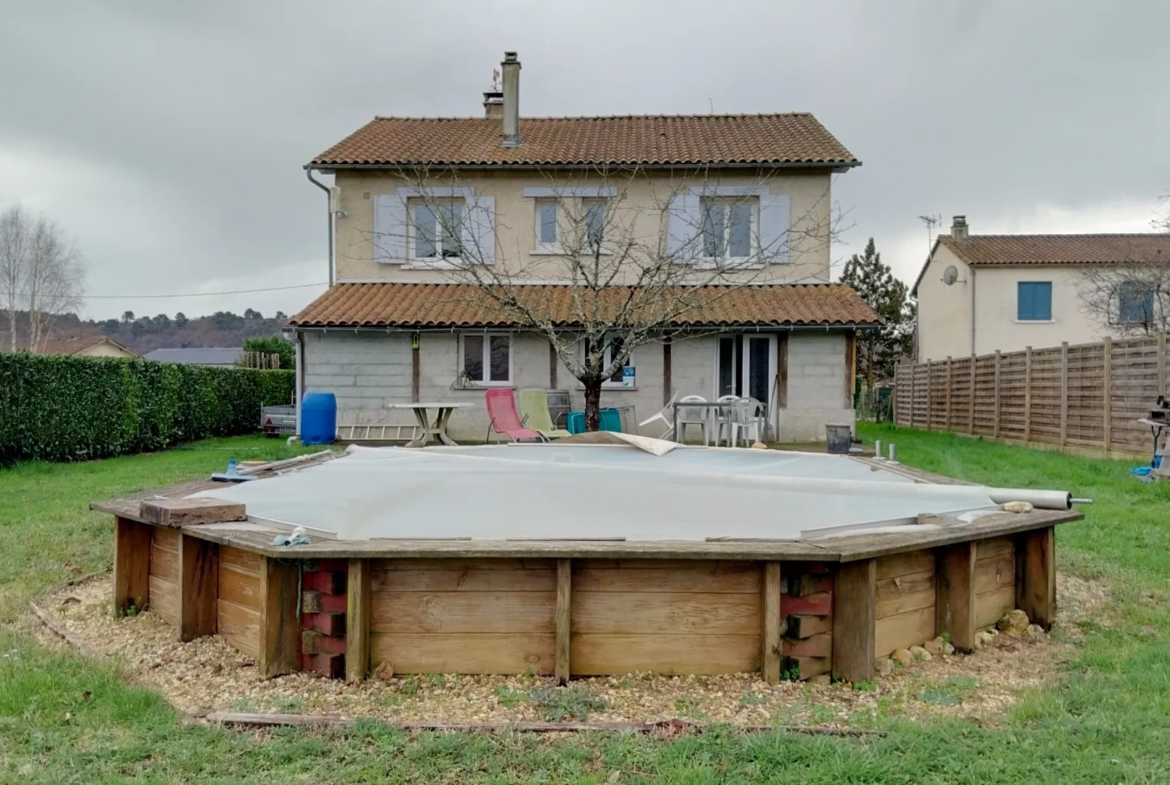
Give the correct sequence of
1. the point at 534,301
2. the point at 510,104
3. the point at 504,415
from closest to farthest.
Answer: the point at 504,415, the point at 534,301, the point at 510,104

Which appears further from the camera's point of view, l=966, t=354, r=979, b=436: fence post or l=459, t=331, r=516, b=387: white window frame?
l=966, t=354, r=979, b=436: fence post

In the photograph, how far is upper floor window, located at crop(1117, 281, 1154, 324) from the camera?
2048 cm

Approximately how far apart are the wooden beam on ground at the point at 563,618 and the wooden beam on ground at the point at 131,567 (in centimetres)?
253

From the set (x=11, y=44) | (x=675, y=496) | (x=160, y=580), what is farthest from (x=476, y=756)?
(x=11, y=44)

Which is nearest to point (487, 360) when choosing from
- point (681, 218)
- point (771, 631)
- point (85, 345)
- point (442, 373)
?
point (442, 373)

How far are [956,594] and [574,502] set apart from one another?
190 cm

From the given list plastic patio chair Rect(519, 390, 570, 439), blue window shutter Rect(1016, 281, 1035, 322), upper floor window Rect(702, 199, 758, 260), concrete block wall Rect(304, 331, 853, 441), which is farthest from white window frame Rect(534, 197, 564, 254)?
blue window shutter Rect(1016, 281, 1035, 322)

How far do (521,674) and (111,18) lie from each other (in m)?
11.9

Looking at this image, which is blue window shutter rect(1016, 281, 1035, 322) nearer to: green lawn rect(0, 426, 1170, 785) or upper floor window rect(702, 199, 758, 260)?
upper floor window rect(702, 199, 758, 260)

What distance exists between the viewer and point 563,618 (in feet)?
10.1

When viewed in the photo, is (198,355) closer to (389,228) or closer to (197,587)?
(389,228)

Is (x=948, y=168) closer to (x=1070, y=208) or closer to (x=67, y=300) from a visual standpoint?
(x=1070, y=208)

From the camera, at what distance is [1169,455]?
28.7 feet

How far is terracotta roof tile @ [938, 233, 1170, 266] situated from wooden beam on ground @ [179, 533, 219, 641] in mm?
25854
